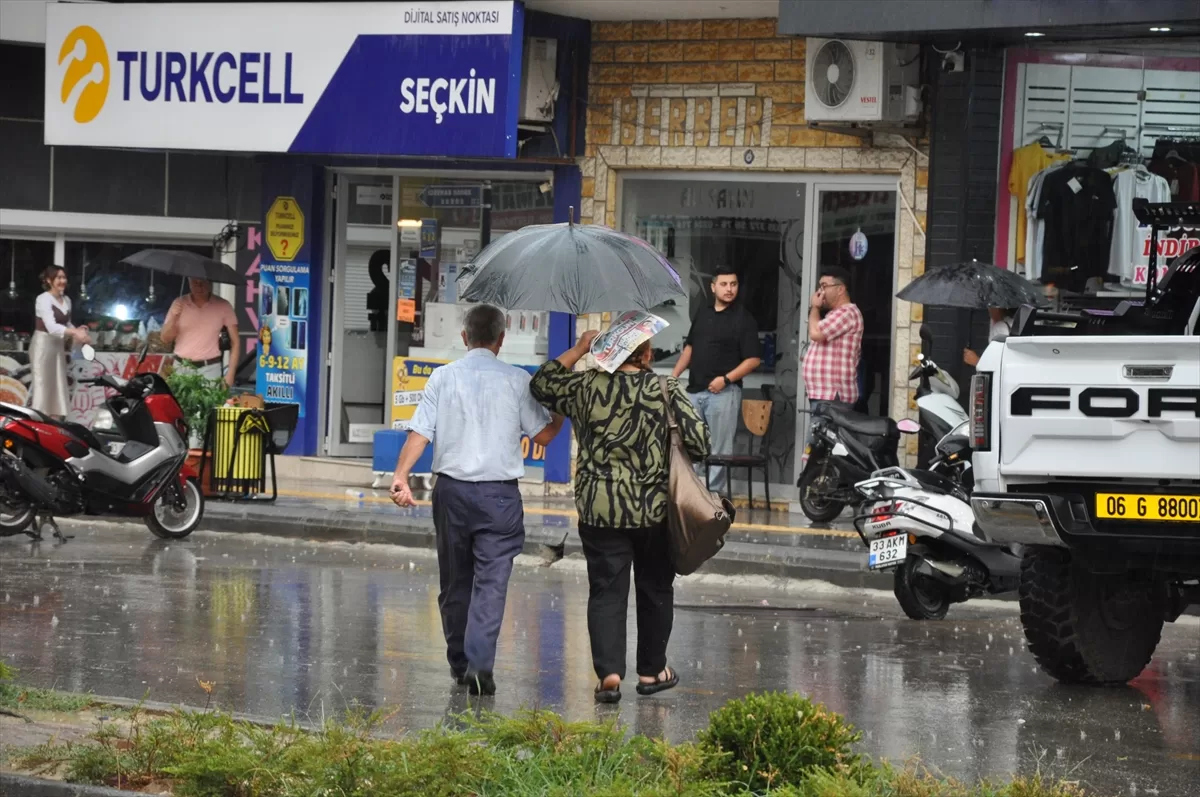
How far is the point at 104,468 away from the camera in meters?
13.5

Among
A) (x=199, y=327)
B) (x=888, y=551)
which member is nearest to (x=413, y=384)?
(x=199, y=327)

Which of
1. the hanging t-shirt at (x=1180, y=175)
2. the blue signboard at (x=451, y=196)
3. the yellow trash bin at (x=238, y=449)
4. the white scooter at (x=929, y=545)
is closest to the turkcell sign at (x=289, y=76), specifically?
the blue signboard at (x=451, y=196)

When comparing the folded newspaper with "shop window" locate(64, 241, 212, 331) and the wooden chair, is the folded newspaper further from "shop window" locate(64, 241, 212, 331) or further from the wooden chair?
"shop window" locate(64, 241, 212, 331)

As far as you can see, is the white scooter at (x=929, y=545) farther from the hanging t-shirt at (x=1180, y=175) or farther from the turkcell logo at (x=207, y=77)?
the turkcell logo at (x=207, y=77)

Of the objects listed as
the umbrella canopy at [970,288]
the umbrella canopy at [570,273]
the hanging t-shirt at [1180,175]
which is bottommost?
the umbrella canopy at [570,273]

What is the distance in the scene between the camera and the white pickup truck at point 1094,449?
7812 millimetres

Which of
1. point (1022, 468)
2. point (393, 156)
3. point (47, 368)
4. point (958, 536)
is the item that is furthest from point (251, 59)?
point (1022, 468)

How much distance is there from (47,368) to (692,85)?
7.06m

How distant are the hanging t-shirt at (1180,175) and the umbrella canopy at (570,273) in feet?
25.5

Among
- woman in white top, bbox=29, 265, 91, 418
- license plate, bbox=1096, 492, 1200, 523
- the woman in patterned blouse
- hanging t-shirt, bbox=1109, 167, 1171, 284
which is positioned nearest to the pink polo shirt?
woman in white top, bbox=29, 265, 91, 418

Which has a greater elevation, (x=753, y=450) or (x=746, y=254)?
(x=746, y=254)

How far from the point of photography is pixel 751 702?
5539 millimetres

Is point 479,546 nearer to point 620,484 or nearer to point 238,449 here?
point 620,484

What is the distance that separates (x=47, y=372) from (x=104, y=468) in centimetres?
541
